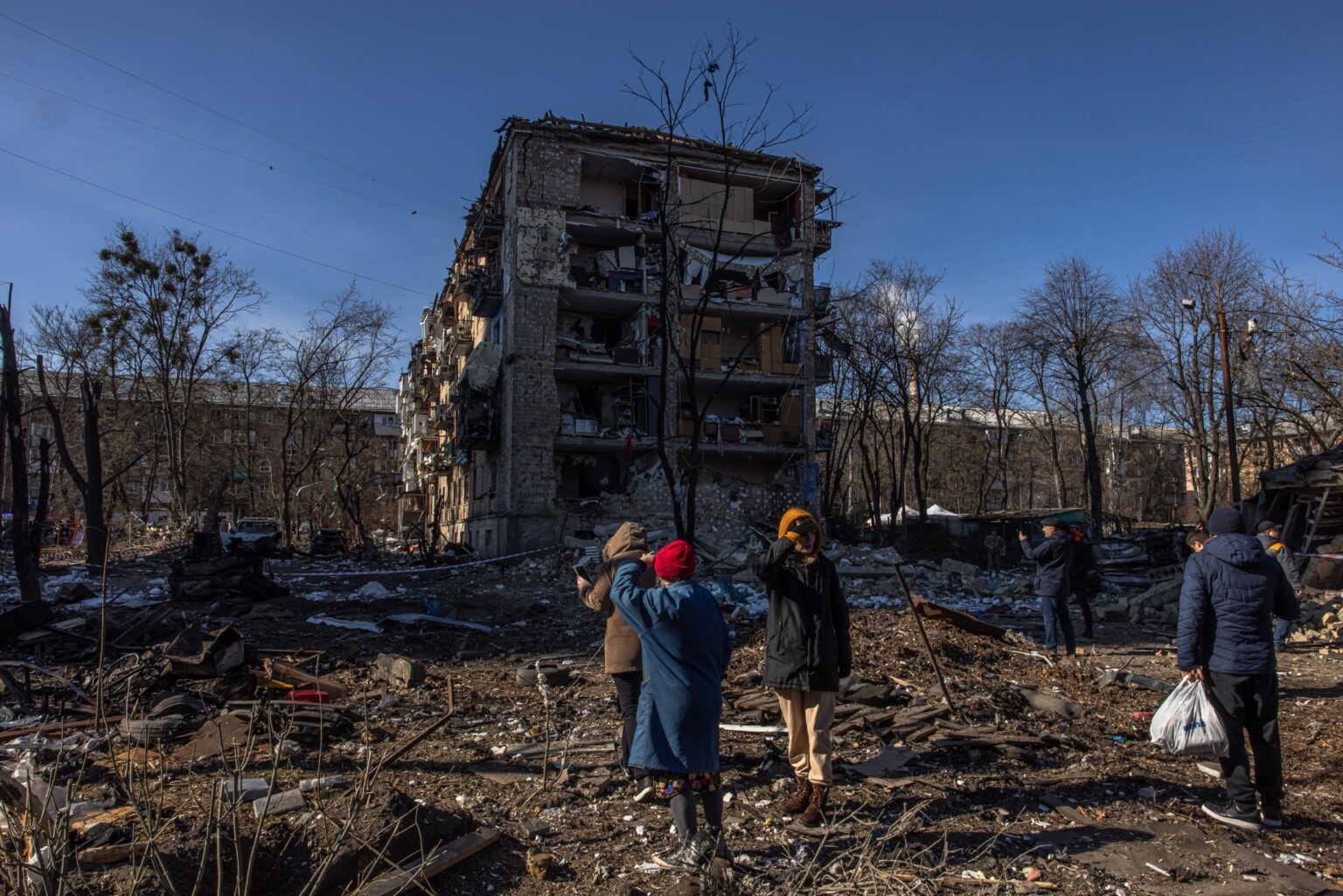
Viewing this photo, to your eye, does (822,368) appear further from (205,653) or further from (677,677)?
(677,677)

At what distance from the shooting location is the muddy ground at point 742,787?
3559 millimetres

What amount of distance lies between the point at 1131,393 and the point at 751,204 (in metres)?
20.4

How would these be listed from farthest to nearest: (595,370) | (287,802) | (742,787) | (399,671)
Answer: (595,370)
(399,671)
(742,787)
(287,802)

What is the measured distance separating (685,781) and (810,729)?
106 cm

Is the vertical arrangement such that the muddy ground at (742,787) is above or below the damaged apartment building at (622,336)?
below

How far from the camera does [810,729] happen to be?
4.53 meters

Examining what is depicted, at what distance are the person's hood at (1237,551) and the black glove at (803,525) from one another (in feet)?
7.80

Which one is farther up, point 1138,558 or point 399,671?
point 1138,558

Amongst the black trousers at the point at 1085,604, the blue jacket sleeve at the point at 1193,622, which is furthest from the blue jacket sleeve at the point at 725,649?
the black trousers at the point at 1085,604

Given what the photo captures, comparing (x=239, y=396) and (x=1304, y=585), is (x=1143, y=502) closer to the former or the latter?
(x=1304, y=585)

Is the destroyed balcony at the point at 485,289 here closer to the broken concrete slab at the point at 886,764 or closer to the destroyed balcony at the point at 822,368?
the destroyed balcony at the point at 822,368

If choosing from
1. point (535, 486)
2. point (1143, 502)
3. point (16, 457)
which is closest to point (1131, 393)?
point (1143, 502)

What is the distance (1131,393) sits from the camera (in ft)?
120

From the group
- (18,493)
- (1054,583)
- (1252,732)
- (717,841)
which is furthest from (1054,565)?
(18,493)
